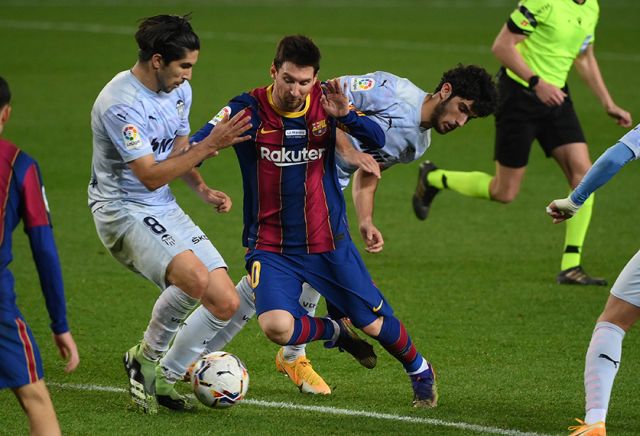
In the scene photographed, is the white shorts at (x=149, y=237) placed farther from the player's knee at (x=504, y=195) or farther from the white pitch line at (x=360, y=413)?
the player's knee at (x=504, y=195)

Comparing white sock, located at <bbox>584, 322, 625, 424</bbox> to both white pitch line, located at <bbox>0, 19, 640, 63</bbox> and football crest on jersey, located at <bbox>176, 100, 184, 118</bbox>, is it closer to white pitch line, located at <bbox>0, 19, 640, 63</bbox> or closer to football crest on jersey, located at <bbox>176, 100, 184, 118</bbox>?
football crest on jersey, located at <bbox>176, 100, 184, 118</bbox>

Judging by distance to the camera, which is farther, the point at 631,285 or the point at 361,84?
the point at 361,84

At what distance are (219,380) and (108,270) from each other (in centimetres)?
393

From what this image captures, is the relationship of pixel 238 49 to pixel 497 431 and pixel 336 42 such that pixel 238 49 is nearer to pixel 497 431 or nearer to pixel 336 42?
pixel 336 42

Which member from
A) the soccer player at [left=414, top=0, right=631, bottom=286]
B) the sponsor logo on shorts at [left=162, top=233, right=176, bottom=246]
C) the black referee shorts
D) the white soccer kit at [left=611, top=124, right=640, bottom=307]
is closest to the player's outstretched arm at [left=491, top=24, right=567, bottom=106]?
the soccer player at [left=414, top=0, right=631, bottom=286]

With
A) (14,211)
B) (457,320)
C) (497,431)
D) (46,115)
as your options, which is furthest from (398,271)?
(46,115)

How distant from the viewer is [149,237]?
20.8ft

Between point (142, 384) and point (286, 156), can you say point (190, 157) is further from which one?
point (142, 384)

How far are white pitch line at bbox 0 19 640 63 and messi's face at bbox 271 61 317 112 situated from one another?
16.8 m

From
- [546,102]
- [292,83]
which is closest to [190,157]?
[292,83]

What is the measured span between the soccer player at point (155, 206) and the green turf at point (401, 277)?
310 millimetres

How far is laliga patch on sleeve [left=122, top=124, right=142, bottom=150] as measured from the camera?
612 cm

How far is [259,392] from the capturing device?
6852 mm

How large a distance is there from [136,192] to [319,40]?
59.7ft
